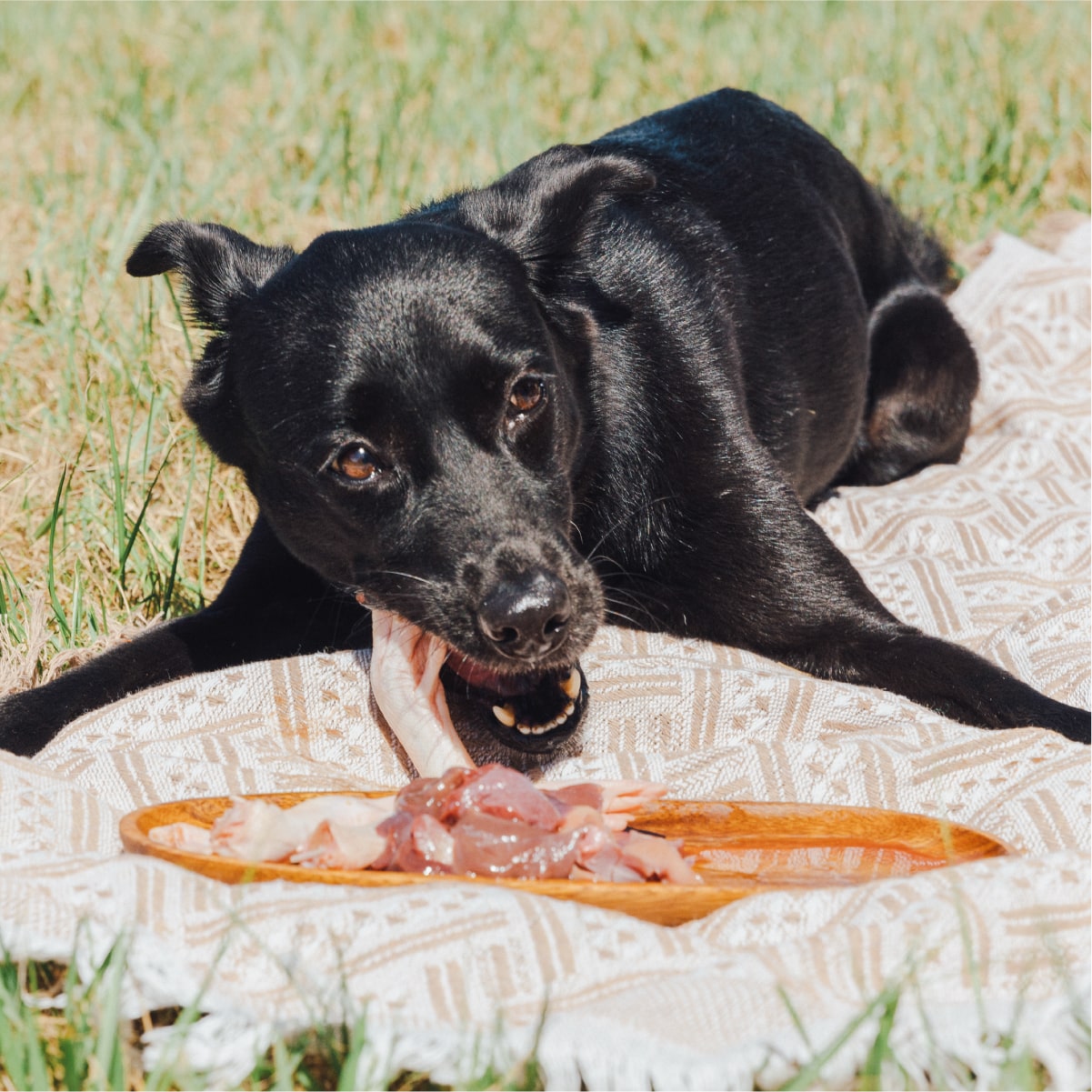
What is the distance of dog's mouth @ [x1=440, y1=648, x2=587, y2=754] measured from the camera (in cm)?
255

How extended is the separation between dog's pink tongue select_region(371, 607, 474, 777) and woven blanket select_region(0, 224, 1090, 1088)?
0.12 m

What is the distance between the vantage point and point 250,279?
291 centimetres

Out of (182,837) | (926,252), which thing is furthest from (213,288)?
(926,252)

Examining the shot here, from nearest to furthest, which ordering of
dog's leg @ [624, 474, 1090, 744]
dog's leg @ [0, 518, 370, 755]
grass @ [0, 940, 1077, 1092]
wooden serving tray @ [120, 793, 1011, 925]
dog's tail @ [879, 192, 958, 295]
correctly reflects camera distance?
grass @ [0, 940, 1077, 1092]
wooden serving tray @ [120, 793, 1011, 925]
dog's leg @ [624, 474, 1090, 744]
dog's leg @ [0, 518, 370, 755]
dog's tail @ [879, 192, 958, 295]

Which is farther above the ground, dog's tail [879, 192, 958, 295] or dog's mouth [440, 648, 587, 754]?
dog's tail [879, 192, 958, 295]

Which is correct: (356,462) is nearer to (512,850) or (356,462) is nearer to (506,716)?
(506,716)

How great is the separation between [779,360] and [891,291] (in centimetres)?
101

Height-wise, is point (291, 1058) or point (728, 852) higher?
point (291, 1058)

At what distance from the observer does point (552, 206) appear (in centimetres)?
287

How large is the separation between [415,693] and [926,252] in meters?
3.05

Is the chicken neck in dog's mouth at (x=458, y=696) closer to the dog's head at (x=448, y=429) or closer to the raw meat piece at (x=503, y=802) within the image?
the dog's head at (x=448, y=429)

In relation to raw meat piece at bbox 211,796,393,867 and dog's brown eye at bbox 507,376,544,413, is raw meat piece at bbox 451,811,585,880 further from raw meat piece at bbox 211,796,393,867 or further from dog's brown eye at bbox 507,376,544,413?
dog's brown eye at bbox 507,376,544,413

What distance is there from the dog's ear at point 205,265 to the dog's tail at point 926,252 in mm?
2463

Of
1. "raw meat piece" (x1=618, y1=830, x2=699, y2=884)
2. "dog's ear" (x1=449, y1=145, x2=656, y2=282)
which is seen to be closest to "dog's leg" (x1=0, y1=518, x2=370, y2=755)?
"dog's ear" (x1=449, y1=145, x2=656, y2=282)
